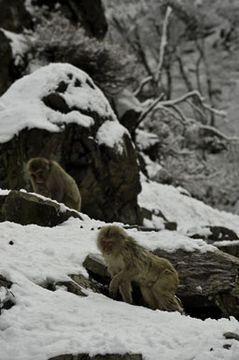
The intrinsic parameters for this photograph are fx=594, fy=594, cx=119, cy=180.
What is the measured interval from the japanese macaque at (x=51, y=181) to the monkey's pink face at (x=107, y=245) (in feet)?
10.8

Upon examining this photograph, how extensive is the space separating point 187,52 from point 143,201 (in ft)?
62.0

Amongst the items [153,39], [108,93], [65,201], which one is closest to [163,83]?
[153,39]

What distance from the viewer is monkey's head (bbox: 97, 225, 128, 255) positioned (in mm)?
5945

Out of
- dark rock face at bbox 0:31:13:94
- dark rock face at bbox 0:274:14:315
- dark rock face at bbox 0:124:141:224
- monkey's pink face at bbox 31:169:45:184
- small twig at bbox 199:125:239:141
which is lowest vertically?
small twig at bbox 199:125:239:141

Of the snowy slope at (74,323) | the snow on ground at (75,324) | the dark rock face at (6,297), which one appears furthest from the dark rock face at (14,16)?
the dark rock face at (6,297)

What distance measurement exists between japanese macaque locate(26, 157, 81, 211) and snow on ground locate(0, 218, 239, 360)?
2.73 m

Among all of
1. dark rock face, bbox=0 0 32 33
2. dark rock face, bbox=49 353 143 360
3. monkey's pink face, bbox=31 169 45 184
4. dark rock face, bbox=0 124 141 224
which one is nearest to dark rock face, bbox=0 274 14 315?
dark rock face, bbox=49 353 143 360

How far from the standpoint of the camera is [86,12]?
1952 cm

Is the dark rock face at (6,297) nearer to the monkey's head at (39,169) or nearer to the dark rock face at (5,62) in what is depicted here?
the monkey's head at (39,169)

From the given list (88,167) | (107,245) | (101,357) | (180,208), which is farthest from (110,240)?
(180,208)

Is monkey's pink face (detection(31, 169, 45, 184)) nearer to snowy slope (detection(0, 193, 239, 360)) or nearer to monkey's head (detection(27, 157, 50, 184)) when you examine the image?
monkey's head (detection(27, 157, 50, 184))

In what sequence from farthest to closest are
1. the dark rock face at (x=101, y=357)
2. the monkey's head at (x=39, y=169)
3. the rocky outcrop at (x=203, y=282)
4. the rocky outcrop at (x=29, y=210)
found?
the monkey's head at (x=39, y=169), the rocky outcrop at (x=29, y=210), the rocky outcrop at (x=203, y=282), the dark rock face at (x=101, y=357)

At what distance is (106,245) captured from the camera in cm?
594

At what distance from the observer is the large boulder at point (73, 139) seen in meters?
10.9
